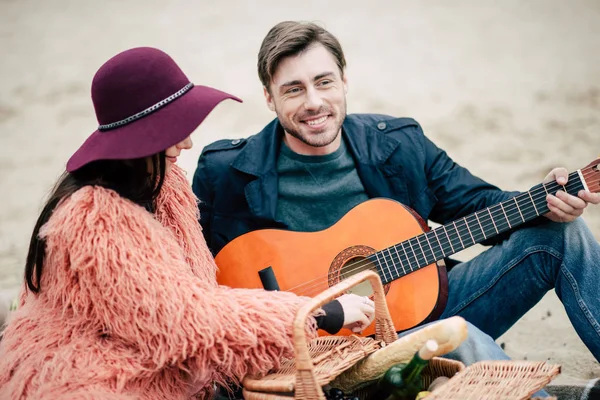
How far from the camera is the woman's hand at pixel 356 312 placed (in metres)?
2.41

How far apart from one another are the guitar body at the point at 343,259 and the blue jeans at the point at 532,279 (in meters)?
0.22

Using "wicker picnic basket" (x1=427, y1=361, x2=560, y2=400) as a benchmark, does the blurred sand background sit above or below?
above

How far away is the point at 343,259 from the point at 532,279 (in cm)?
83

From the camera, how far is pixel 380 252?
2.99m

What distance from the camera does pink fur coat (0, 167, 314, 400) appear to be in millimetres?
2156

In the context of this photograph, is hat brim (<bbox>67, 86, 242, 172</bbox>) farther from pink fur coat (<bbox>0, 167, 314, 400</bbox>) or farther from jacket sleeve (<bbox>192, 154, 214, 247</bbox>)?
jacket sleeve (<bbox>192, 154, 214, 247</bbox>)

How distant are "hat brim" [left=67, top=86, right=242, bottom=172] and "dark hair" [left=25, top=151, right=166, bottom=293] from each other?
0.06 m

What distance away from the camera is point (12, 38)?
8.24 metres

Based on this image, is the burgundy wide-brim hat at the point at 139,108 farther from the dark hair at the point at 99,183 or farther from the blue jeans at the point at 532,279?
the blue jeans at the point at 532,279

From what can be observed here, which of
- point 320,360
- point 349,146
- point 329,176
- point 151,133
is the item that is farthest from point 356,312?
point 349,146

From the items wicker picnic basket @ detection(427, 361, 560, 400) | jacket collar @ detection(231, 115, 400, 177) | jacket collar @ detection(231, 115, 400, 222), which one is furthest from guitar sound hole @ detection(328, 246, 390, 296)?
wicker picnic basket @ detection(427, 361, 560, 400)

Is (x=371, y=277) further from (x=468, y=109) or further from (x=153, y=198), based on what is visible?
(x=468, y=109)

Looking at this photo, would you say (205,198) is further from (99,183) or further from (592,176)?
(592,176)

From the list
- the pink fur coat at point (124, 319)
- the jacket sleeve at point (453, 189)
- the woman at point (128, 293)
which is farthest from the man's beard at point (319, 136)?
the pink fur coat at point (124, 319)
